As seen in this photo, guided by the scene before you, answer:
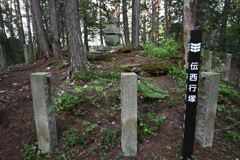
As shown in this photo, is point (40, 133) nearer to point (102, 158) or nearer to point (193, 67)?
point (102, 158)

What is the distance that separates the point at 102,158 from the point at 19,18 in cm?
2154

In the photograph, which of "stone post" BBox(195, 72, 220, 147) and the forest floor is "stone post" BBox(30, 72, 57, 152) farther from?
"stone post" BBox(195, 72, 220, 147)

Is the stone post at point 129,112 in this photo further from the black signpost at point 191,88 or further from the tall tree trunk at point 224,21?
the tall tree trunk at point 224,21

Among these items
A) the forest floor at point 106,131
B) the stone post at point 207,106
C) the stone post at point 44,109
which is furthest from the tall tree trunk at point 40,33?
the stone post at point 207,106

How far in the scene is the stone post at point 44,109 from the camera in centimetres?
263

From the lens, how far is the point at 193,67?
2336 mm

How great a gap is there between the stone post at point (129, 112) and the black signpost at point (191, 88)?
2.85 feet

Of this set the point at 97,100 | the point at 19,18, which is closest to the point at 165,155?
the point at 97,100

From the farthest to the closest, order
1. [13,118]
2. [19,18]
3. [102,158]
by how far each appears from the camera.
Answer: [19,18] < [13,118] < [102,158]

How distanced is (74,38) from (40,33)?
497 centimetres

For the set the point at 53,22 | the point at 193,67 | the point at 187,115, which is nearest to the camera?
the point at 193,67

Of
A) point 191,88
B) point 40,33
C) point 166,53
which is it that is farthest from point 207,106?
point 40,33

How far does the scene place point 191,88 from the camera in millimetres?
2424

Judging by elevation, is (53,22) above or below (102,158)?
above
